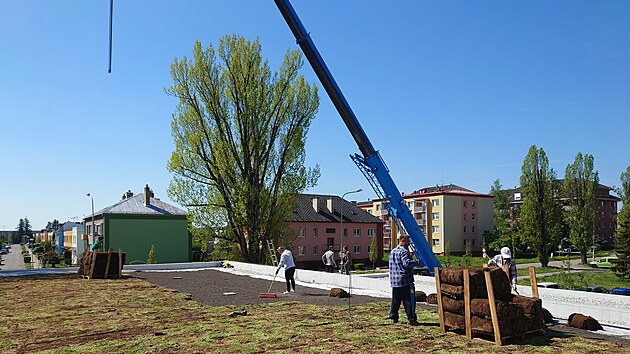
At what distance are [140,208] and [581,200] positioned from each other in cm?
4612

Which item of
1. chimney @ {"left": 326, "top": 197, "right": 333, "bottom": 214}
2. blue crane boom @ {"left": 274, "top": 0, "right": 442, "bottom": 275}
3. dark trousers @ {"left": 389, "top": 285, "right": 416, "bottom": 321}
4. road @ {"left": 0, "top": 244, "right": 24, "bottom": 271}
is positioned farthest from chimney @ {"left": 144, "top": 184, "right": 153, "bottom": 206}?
dark trousers @ {"left": 389, "top": 285, "right": 416, "bottom": 321}

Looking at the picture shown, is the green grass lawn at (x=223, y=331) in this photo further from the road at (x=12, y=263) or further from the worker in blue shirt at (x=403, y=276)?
the road at (x=12, y=263)

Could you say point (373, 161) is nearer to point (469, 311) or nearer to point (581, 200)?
point (469, 311)

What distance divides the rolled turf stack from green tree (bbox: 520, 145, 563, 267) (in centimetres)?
4540

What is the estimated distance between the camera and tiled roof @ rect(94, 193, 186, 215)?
1868 inches

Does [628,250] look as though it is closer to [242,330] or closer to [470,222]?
[242,330]

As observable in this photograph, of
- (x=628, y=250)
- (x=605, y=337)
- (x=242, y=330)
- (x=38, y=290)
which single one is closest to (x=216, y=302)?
(x=242, y=330)

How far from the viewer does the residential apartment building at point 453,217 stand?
7519 centimetres

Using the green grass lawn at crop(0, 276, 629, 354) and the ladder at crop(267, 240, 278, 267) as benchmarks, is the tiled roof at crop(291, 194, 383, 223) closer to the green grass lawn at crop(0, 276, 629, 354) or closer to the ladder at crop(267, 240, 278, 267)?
the ladder at crop(267, 240, 278, 267)

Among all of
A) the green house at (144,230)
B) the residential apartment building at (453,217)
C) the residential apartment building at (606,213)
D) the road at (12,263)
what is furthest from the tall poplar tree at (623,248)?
the residential apartment building at (606,213)

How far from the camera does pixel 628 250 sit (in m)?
35.2

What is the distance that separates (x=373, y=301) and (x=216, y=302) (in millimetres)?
4366

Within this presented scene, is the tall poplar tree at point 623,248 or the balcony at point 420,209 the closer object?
the tall poplar tree at point 623,248

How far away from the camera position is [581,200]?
59.1 metres
